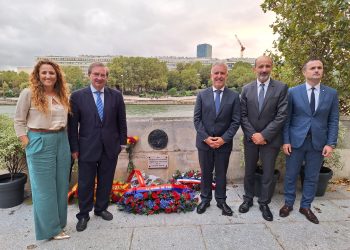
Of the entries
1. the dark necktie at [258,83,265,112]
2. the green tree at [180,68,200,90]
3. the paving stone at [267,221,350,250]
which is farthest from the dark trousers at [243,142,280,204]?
the green tree at [180,68,200,90]

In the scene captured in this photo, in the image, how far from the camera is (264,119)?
299cm

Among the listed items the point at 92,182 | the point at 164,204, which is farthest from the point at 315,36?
the point at 92,182

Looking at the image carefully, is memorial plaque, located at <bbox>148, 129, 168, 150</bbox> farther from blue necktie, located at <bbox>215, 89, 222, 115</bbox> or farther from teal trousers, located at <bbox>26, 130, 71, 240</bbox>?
teal trousers, located at <bbox>26, 130, 71, 240</bbox>

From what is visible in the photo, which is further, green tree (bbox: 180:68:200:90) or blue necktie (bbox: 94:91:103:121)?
green tree (bbox: 180:68:200:90)

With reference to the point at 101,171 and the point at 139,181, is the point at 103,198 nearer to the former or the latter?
the point at 101,171

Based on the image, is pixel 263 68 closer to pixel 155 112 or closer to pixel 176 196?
pixel 176 196

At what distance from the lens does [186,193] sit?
357cm

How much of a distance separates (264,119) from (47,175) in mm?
2508

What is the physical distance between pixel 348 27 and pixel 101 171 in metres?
4.13

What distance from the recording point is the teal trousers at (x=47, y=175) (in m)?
2.46

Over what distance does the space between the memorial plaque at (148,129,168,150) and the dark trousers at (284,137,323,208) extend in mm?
2026

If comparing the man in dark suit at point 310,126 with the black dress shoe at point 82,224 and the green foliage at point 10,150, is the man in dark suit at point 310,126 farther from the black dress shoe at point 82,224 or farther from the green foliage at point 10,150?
the green foliage at point 10,150

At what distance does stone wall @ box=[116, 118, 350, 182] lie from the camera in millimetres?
4305

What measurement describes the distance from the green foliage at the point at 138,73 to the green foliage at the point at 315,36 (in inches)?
2400
